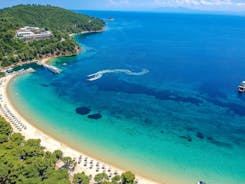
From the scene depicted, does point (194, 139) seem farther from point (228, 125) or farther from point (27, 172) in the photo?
point (27, 172)

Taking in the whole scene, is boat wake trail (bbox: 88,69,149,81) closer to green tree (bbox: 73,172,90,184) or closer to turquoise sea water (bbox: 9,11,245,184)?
turquoise sea water (bbox: 9,11,245,184)

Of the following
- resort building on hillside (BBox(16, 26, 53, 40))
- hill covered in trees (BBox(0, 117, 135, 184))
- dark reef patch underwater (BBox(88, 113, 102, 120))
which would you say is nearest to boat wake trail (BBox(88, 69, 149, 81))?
dark reef patch underwater (BBox(88, 113, 102, 120))

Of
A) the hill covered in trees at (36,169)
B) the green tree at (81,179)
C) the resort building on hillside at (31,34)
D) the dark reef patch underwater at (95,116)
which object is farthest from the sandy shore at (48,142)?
the resort building on hillside at (31,34)

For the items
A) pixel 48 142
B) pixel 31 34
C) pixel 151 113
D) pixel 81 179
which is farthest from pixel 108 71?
pixel 31 34

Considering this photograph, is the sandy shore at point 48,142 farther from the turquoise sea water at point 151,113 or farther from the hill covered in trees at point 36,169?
the hill covered in trees at point 36,169

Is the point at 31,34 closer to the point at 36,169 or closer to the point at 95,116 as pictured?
the point at 95,116
